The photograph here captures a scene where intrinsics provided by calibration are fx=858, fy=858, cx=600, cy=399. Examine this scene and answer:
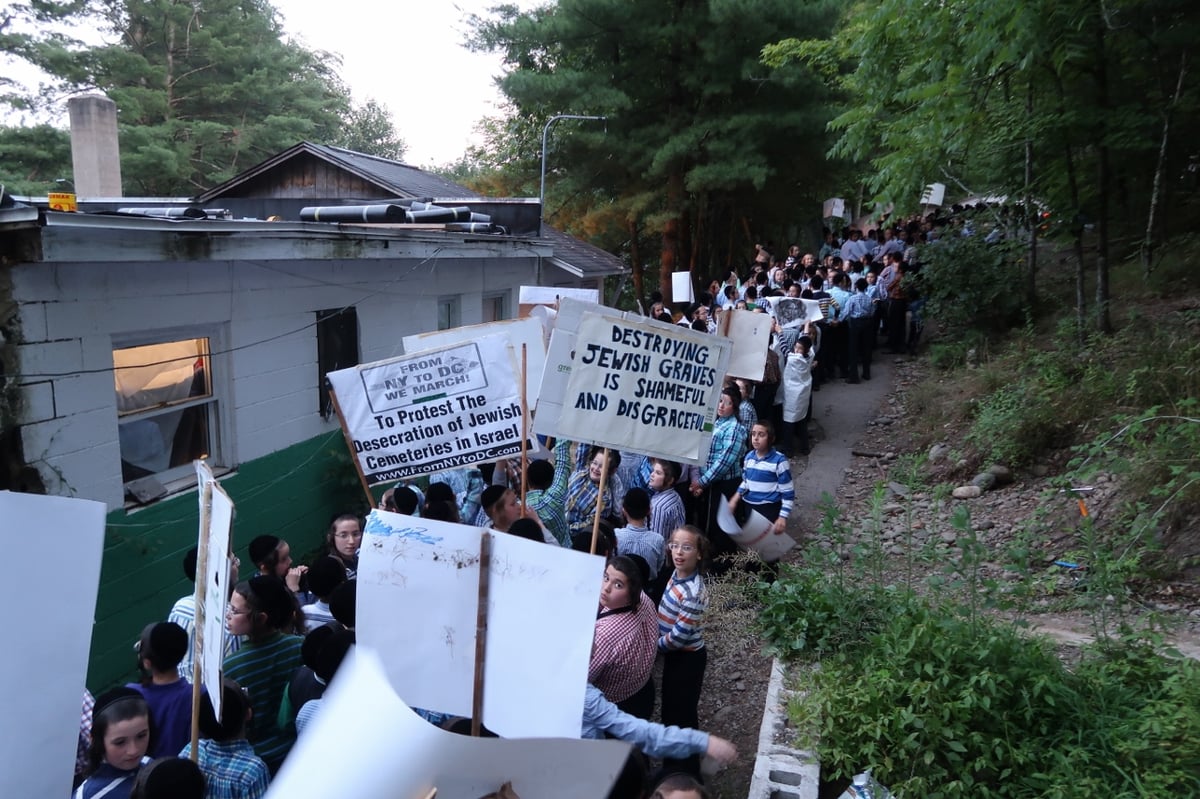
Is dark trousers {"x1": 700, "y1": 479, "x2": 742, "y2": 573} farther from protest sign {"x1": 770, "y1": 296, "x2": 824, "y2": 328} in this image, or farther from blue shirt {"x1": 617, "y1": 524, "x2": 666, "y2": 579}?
protest sign {"x1": 770, "y1": 296, "x2": 824, "y2": 328}

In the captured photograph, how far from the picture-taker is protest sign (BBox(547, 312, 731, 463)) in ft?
16.1

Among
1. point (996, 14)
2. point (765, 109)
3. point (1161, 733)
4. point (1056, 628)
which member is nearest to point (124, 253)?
point (1161, 733)

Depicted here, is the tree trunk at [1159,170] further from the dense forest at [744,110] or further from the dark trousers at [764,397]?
the dark trousers at [764,397]

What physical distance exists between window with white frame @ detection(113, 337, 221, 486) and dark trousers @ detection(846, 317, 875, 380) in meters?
10.1

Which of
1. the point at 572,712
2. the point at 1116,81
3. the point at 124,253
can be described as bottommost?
the point at 572,712

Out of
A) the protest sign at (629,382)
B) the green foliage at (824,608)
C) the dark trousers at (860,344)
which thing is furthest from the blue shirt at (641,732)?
the dark trousers at (860,344)

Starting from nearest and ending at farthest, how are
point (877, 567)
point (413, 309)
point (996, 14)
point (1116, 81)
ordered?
point (877, 567) → point (996, 14) → point (413, 309) → point (1116, 81)

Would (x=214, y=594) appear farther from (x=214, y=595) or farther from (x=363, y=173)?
(x=363, y=173)

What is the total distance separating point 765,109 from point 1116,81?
8.19 m

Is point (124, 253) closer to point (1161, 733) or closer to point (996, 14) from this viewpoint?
point (1161, 733)

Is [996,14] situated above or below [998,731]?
above

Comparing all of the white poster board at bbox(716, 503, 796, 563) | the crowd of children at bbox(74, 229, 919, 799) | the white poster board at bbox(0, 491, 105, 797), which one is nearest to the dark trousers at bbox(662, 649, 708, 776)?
the crowd of children at bbox(74, 229, 919, 799)

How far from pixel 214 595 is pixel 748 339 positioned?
20.0ft

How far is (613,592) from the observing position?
4066mm
